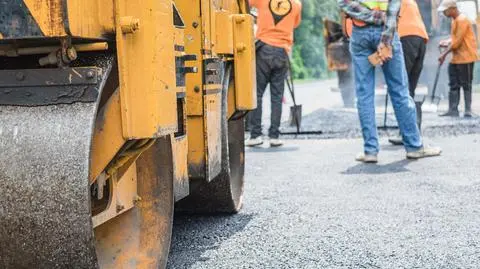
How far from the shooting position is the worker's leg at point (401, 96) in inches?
274

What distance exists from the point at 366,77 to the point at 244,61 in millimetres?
2694

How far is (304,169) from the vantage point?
6672 millimetres

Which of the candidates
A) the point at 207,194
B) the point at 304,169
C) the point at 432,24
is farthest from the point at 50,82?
the point at 432,24

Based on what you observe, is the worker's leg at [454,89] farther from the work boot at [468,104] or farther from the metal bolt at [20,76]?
the metal bolt at [20,76]

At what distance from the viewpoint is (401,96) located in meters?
7.05

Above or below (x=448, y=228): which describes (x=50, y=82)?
above

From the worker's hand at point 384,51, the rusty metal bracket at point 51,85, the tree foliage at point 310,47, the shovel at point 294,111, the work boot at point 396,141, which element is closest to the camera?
the rusty metal bracket at point 51,85

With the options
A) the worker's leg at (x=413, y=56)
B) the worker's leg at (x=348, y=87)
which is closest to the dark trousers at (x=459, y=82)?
the worker's leg at (x=348, y=87)

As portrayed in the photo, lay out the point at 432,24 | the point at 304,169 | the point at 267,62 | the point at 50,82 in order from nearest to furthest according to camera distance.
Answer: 1. the point at 50,82
2. the point at 304,169
3. the point at 267,62
4. the point at 432,24

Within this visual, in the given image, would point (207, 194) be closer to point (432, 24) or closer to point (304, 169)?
point (304, 169)

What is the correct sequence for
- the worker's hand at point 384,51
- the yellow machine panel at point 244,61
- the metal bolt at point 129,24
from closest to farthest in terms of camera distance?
the metal bolt at point 129,24 → the yellow machine panel at point 244,61 → the worker's hand at point 384,51

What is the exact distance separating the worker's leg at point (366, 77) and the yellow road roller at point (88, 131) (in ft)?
13.0

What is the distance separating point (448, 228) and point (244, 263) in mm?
1221

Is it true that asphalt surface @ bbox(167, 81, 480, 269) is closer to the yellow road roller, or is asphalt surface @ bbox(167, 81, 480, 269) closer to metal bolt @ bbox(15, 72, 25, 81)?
the yellow road roller
